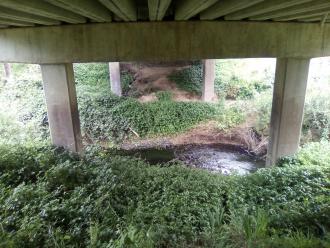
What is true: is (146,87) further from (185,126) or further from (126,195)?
(126,195)

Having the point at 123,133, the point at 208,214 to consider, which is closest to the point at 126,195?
the point at 208,214

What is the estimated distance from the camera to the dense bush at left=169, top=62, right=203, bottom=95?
1798cm

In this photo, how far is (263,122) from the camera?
12.7m

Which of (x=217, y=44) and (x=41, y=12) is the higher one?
(x=41, y=12)

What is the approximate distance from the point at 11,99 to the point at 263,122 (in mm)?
12810

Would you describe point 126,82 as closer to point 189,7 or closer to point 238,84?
point 238,84

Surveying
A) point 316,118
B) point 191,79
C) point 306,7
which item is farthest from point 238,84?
point 306,7

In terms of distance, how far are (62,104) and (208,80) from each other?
10289 millimetres

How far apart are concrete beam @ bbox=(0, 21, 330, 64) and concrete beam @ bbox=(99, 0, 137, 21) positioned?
57cm

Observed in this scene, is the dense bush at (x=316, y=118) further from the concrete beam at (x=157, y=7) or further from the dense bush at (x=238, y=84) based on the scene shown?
the concrete beam at (x=157, y=7)

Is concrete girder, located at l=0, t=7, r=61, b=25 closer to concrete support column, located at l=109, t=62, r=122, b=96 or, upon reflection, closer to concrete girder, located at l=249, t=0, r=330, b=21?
concrete girder, located at l=249, t=0, r=330, b=21

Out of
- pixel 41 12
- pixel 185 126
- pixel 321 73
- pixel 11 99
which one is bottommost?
pixel 185 126

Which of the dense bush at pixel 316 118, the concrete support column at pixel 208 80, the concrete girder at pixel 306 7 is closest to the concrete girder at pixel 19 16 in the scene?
the concrete girder at pixel 306 7

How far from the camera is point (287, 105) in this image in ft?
26.9
